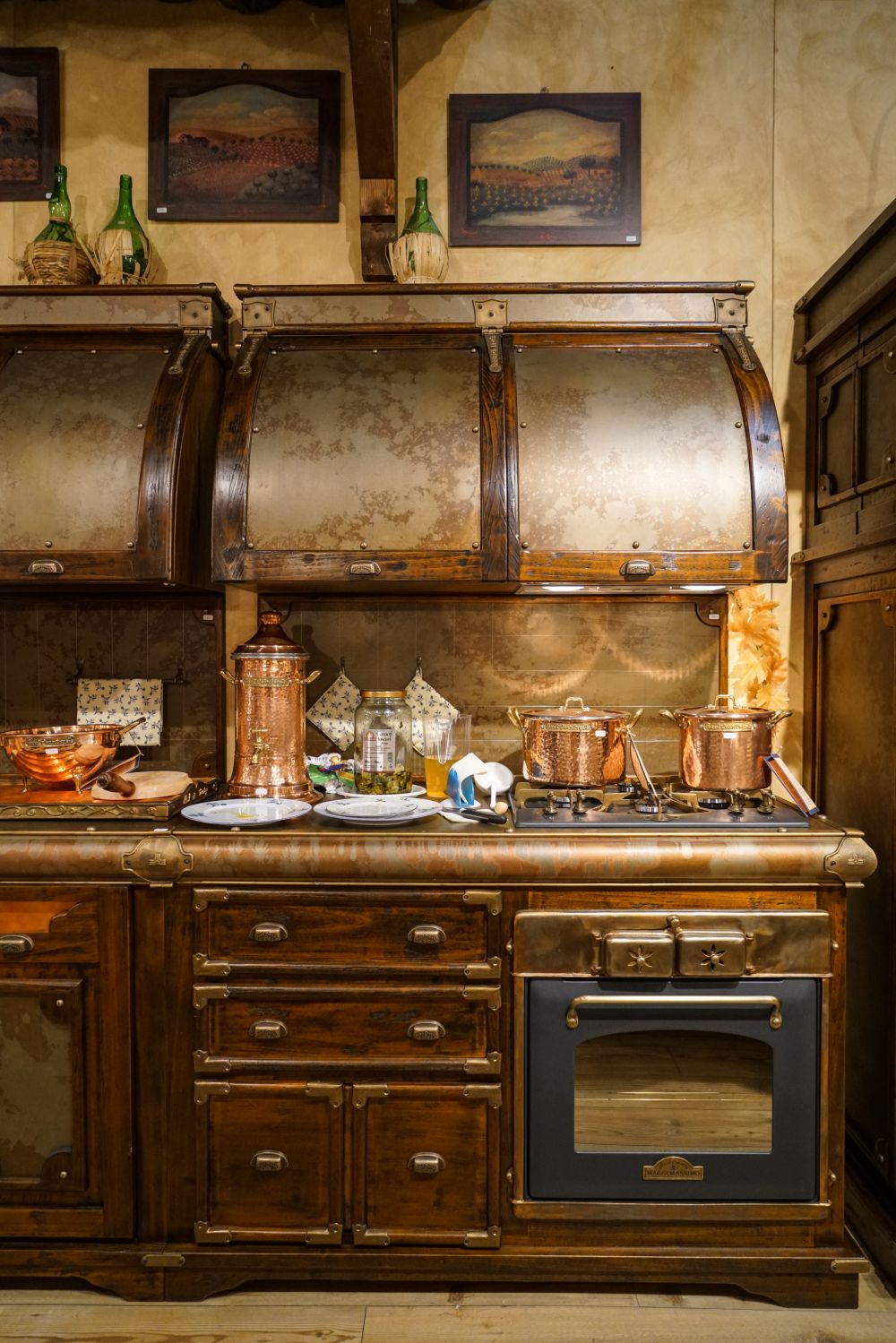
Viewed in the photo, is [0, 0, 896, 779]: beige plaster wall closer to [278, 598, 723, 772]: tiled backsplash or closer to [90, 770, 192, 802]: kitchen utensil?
[278, 598, 723, 772]: tiled backsplash

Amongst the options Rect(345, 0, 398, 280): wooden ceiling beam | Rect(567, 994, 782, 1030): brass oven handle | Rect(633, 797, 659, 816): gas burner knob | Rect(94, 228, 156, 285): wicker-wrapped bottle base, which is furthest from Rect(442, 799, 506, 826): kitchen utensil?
Rect(94, 228, 156, 285): wicker-wrapped bottle base

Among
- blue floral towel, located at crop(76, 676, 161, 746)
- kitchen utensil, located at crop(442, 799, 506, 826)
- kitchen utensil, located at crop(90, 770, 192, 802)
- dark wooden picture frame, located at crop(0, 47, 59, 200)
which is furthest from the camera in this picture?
dark wooden picture frame, located at crop(0, 47, 59, 200)

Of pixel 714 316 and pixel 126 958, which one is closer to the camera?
pixel 126 958

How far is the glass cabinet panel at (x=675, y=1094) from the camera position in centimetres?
194

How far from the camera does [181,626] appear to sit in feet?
8.62

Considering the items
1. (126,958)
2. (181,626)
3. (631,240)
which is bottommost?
(126,958)

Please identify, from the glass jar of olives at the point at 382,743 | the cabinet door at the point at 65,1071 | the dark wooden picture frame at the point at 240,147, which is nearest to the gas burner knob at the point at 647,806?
the glass jar of olives at the point at 382,743

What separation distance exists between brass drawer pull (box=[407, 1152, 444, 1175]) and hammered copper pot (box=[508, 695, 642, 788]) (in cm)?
90

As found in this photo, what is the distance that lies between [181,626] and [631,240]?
1.84 meters

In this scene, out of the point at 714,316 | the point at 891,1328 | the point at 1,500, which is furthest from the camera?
the point at 714,316

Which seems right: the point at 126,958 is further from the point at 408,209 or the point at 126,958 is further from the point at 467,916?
the point at 408,209

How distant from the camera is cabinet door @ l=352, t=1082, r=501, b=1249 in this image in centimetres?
193

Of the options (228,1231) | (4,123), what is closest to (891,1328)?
(228,1231)

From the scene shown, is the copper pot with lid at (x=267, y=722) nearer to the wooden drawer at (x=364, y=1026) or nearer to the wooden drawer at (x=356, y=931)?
the wooden drawer at (x=356, y=931)
